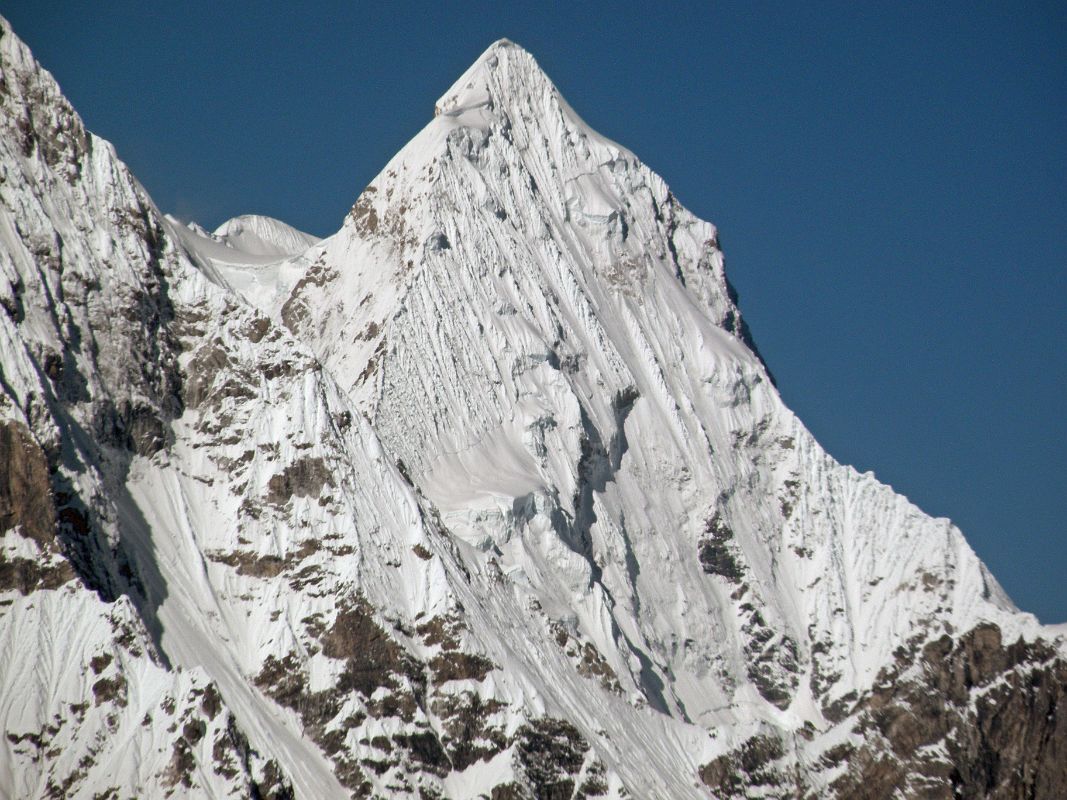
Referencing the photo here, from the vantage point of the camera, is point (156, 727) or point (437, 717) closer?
point (156, 727)

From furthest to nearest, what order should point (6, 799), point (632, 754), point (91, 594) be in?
Answer: point (632, 754)
point (91, 594)
point (6, 799)

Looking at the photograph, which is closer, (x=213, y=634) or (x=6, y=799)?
(x=6, y=799)

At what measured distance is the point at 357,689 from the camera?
178m

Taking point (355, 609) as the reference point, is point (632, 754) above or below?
below

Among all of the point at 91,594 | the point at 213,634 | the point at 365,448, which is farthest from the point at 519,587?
the point at 91,594

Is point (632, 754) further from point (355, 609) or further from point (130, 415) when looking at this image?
point (130, 415)

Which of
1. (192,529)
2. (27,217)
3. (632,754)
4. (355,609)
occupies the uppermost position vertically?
(27,217)

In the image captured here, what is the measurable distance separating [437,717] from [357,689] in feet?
19.7

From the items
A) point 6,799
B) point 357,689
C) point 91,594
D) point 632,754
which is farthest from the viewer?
point 632,754

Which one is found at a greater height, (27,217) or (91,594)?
(27,217)

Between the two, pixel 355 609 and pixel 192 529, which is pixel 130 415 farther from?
pixel 355 609

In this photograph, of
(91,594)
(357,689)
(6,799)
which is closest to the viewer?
(6,799)

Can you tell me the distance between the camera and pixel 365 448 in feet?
637

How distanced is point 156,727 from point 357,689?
1869 centimetres
